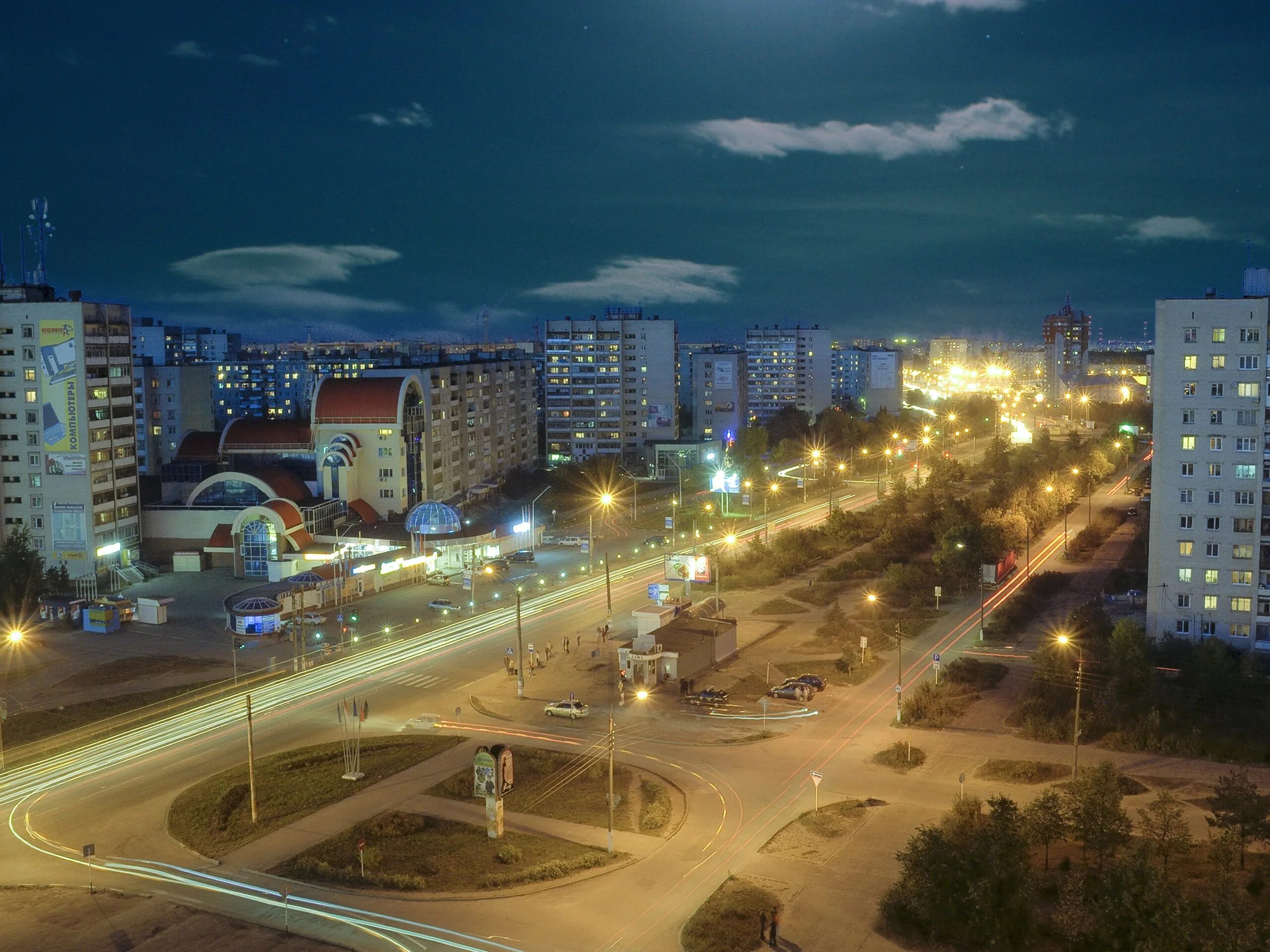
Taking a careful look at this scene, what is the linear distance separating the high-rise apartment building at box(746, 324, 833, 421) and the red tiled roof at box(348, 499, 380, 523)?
73731 millimetres

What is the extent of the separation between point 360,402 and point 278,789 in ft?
122

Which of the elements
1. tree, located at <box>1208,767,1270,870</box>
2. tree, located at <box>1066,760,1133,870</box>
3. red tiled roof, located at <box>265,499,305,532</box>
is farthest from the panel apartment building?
red tiled roof, located at <box>265,499,305,532</box>

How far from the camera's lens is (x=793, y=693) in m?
33.4

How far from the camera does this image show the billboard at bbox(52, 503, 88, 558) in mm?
50781

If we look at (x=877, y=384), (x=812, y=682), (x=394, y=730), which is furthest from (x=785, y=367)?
(x=394, y=730)

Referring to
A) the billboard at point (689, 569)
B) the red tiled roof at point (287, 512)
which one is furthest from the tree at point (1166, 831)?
the red tiled roof at point (287, 512)

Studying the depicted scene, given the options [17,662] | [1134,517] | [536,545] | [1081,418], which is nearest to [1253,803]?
[17,662]

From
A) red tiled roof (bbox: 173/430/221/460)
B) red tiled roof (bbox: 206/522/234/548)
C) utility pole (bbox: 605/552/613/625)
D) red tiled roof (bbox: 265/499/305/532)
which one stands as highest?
red tiled roof (bbox: 173/430/221/460)

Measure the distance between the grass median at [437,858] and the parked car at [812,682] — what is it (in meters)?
12.4

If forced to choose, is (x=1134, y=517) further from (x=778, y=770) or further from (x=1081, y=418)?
(x=1081, y=418)

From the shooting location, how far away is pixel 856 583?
5078 cm

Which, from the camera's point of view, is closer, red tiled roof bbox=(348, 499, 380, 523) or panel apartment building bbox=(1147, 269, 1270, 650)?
panel apartment building bbox=(1147, 269, 1270, 650)

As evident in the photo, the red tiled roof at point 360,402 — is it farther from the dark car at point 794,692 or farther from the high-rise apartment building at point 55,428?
the dark car at point 794,692

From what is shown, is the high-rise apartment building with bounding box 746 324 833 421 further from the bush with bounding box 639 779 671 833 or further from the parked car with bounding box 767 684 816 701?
the bush with bounding box 639 779 671 833
